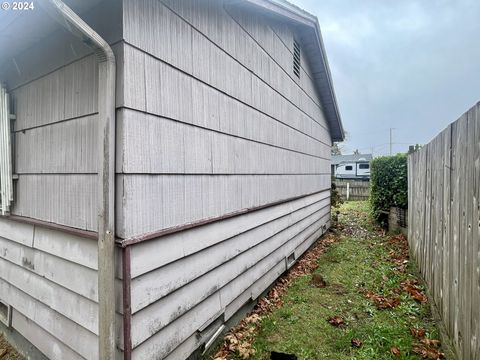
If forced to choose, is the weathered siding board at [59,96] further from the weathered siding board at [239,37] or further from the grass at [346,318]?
the grass at [346,318]

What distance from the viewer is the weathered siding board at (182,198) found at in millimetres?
1961

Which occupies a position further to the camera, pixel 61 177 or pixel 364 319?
pixel 364 319

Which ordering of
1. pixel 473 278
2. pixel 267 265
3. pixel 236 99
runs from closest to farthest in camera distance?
pixel 473 278, pixel 236 99, pixel 267 265

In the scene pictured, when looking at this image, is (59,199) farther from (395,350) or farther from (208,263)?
(395,350)

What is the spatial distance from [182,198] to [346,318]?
271cm

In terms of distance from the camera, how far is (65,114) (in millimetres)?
2318

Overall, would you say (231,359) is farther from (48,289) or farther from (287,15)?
(287,15)

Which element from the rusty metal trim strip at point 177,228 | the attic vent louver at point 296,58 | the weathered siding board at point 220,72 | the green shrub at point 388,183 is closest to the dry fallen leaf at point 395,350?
the rusty metal trim strip at point 177,228

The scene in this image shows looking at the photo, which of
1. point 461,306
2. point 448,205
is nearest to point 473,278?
point 461,306

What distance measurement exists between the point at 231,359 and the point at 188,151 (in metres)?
2.13

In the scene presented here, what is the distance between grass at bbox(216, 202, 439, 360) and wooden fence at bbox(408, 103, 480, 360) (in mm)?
482

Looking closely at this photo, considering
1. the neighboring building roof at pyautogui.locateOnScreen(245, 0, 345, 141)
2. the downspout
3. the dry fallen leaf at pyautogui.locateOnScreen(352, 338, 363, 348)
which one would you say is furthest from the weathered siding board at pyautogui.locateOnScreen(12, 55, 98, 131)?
the dry fallen leaf at pyautogui.locateOnScreen(352, 338, 363, 348)

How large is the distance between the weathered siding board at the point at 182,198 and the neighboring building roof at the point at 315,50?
7.14ft

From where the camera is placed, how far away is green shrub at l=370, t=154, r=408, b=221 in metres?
7.81
